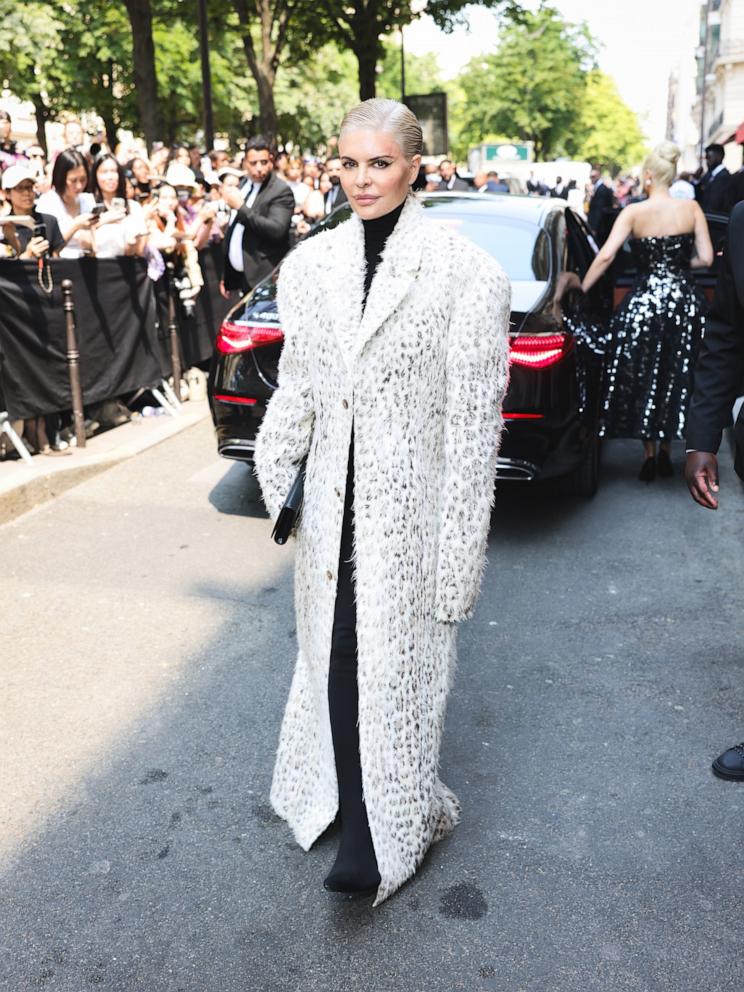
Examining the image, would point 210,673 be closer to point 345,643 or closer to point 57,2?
point 345,643

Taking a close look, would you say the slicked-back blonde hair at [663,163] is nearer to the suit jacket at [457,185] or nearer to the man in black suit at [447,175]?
the suit jacket at [457,185]

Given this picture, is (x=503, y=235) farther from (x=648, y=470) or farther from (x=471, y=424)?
(x=471, y=424)

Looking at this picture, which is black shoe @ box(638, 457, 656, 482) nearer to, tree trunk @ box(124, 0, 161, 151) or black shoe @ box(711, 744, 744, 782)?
black shoe @ box(711, 744, 744, 782)

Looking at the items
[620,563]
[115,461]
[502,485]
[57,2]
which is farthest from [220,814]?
[57,2]

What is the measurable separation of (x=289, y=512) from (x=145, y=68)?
20.6m

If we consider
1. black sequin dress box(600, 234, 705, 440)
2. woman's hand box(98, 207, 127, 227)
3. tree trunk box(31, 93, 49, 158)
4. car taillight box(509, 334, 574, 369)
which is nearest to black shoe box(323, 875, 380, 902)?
car taillight box(509, 334, 574, 369)

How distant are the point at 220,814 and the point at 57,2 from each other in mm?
34009

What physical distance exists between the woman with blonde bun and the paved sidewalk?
11.2ft

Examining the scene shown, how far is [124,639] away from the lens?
199 inches

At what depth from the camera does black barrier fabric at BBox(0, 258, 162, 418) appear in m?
7.61

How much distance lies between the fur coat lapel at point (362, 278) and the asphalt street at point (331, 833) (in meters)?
1.47

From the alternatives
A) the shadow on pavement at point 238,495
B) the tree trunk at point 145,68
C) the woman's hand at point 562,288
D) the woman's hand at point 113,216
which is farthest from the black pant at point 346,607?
the tree trunk at point 145,68

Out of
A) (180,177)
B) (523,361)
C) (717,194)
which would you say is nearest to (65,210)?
(523,361)

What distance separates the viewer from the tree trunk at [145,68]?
21281 millimetres
